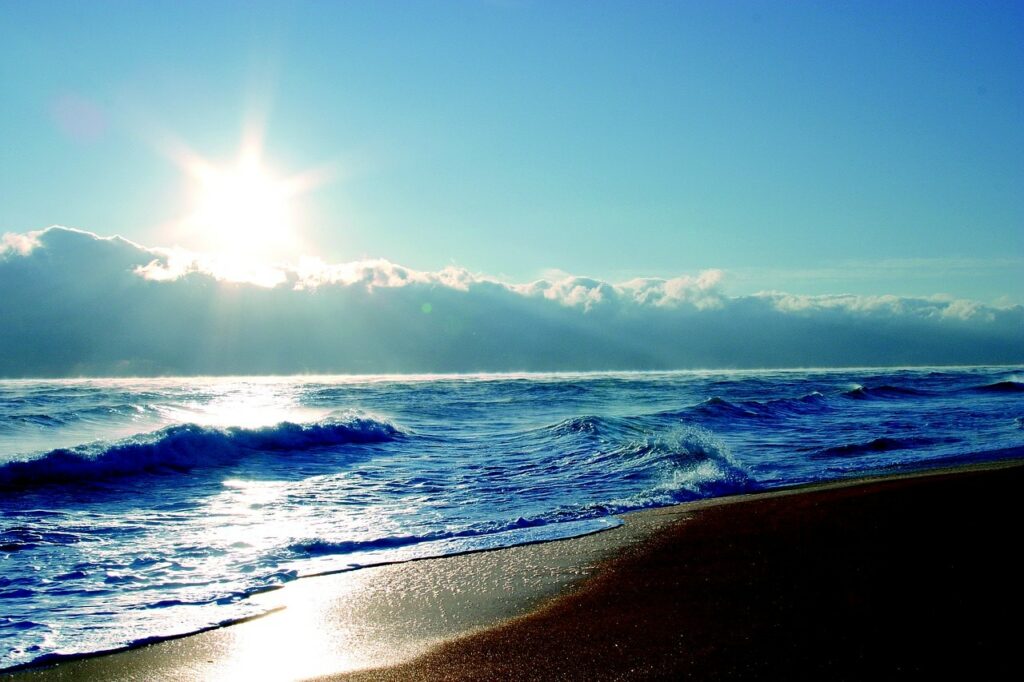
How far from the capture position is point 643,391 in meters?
43.6

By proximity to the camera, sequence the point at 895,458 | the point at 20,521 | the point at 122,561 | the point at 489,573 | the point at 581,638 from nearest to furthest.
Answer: the point at 581,638 < the point at 489,573 < the point at 122,561 < the point at 20,521 < the point at 895,458

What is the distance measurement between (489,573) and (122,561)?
3.66 m

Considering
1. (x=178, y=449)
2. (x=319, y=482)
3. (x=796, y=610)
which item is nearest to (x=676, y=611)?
(x=796, y=610)

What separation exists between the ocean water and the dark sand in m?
2.21

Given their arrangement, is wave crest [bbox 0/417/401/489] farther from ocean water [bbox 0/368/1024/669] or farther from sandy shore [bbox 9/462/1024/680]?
sandy shore [bbox 9/462/1024/680]

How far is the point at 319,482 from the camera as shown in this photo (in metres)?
13.1

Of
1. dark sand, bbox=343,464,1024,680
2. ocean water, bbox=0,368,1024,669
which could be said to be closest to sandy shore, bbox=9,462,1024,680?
dark sand, bbox=343,464,1024,680

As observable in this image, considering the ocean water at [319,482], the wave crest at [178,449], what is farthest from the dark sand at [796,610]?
the wave crest at [178,449]

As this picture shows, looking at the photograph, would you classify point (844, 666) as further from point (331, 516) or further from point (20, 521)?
point (20, 521)

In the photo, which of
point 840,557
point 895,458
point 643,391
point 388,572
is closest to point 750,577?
point 840,557

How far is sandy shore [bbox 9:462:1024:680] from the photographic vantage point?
13.2 feet

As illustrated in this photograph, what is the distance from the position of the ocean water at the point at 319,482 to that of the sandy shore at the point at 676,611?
2.18 ft

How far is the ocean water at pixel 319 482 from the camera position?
6.51 meters

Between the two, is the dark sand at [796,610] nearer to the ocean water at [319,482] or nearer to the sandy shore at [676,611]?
the sandy shore at [676,611]
